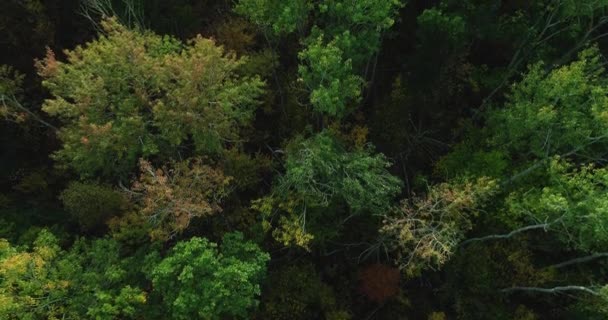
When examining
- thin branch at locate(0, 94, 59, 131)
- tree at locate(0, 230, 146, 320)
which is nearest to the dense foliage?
tree at locate(0, 230, 146, 320)

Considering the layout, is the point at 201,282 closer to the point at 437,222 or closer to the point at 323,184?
the point at 323,184

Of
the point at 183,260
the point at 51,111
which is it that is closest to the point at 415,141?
the point at 183,260

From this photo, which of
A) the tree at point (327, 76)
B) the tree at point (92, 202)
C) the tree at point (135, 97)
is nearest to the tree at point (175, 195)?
the tree at point (135, 97)

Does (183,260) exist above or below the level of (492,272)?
above

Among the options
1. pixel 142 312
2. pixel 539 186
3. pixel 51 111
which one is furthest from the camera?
pixel 539 186

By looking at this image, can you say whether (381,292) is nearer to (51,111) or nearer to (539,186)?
(539,186)

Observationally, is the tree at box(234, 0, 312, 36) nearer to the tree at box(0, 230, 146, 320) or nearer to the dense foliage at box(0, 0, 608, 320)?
the dense foliage at box(0, 0, 608, 320)

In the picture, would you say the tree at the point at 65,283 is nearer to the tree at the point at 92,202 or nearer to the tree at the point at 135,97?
the tree at the point at 92,202
